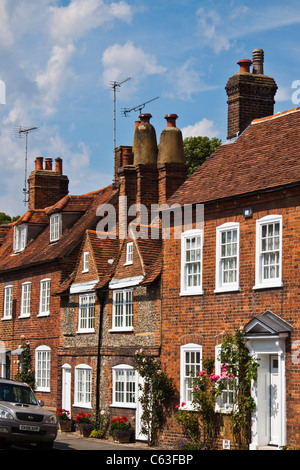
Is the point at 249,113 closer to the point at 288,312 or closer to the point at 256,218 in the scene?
the point at 256,218

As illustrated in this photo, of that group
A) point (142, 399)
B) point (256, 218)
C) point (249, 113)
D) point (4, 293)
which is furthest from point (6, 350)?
point (256, 218)

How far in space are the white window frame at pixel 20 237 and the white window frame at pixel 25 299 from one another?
9.49 ft

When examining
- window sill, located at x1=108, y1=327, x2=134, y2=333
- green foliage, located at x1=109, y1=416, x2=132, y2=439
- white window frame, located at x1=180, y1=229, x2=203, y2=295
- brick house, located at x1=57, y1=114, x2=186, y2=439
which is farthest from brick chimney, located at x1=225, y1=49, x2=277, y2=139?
green foliage, located at x1=109, y1=416, x2=132, y2=439

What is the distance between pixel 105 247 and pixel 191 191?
253 inches

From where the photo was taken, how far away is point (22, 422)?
2064cm

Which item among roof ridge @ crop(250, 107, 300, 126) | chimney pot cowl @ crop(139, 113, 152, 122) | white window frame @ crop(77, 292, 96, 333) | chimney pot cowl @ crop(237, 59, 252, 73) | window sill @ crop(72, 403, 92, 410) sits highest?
chimney pot cowl @ crop(237, 59, 252, 73)

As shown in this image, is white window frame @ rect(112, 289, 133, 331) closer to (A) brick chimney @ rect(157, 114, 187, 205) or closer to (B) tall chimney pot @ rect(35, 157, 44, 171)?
(A) brick chimney @ rect(157, 114, 187, 205)

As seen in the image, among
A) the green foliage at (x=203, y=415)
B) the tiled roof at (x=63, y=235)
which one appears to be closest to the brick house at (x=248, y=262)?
the green foliage at (x=203, y=415)

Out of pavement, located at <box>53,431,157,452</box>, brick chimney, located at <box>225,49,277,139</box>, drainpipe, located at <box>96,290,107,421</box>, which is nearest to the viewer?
pavement, located at <box>53,431,157,452</box>

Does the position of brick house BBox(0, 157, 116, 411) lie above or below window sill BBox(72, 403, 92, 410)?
above

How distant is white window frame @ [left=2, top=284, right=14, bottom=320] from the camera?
3791 cm

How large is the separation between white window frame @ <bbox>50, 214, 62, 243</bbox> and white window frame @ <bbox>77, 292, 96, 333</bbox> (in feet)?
18.0

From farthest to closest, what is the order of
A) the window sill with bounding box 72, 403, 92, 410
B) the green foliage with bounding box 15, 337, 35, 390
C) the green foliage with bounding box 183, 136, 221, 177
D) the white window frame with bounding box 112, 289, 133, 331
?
the green foliage with bounding box 183, 136, 221, 177 → the green foliage with bounding box 15, 337, 35, 390 → the window sill with bounding box 72, 403, 92, 410 → the white window frame with bounding box 112, 289, 133, 331

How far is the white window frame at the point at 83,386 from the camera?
29734mm
